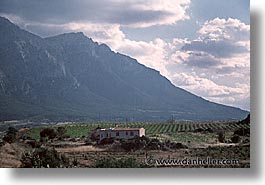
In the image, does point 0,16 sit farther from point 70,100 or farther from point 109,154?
point 109,154

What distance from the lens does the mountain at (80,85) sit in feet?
13.2

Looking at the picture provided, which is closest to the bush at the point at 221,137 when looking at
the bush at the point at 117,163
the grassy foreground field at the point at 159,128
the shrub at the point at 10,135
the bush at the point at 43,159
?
the grassy foreground field at the point at 159,128

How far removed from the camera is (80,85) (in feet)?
13.3

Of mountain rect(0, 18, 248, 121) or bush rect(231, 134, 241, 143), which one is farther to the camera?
mountain rect(0, 18, 248, 121)

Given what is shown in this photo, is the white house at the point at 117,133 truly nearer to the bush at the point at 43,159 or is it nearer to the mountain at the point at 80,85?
the mountain at the point at 80,85

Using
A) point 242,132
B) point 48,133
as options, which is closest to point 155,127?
point 242,132

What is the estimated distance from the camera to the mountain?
4.01 meters

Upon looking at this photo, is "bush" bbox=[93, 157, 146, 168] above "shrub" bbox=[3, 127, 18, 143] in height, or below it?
below

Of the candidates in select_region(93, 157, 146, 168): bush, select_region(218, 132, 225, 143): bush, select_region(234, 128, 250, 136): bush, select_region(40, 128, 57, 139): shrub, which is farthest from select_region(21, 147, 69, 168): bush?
select_region(234, 128, 250, 136): bush

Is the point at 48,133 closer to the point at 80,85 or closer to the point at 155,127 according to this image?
the point at 80,85

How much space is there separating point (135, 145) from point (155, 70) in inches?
18.4

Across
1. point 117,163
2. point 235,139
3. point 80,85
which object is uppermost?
point 80,85

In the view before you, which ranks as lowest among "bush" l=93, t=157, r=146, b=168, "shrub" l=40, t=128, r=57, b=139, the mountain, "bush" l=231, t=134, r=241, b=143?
"bush" l=93, t=157, r=146, b=168

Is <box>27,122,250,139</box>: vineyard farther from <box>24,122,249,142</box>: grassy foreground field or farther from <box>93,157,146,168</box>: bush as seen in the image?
<box>93,157,146,168</box>: bush
